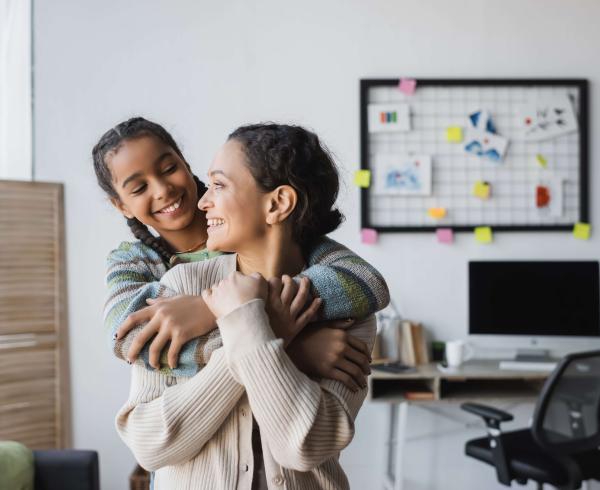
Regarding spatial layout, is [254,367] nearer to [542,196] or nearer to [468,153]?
[468,153]

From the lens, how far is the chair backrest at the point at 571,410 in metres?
2.59

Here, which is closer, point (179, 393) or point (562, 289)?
point (179, 393)

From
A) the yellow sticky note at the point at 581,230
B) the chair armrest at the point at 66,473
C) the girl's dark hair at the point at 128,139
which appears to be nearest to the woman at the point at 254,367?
the girl's dark hair at the point at 128,139

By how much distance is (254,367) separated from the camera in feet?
2.73

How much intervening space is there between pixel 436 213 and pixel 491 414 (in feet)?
3.72

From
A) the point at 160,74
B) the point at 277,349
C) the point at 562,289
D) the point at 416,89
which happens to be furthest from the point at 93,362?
the point at 277,349

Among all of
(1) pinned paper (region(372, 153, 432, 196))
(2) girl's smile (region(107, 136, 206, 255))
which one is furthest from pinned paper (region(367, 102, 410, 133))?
(2) girl's smile (region(107, 136, 206, 255))

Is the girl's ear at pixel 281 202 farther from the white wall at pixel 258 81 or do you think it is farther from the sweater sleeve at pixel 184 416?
the white wall at pixel 258 81

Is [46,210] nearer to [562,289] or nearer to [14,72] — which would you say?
[14,72]

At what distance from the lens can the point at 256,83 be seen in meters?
3.35

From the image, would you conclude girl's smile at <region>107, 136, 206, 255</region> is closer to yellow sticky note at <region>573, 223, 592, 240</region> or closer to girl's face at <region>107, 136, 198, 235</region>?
girl's face at <region>107, 136, 198, 235</region>

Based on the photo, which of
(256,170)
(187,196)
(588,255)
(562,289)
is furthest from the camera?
(588,255)

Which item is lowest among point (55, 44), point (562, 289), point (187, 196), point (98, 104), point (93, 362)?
point (93, 362)

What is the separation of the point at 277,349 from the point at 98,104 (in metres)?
2.85
